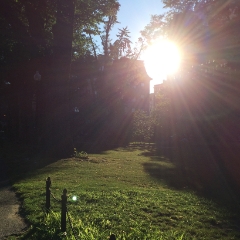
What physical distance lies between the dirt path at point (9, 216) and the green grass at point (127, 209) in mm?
190

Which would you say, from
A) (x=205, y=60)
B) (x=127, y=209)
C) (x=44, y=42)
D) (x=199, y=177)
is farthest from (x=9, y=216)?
(x=205, y=60)

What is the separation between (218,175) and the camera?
1504 cm

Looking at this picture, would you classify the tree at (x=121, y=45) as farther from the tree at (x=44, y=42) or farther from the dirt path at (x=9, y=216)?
the dirt path at (x=9, y=216)

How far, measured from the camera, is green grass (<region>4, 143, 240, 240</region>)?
6699 millimetres

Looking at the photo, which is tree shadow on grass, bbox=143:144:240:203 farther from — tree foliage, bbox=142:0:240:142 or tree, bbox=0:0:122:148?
tree, bbox=0:0:122:148

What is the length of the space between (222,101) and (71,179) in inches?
596

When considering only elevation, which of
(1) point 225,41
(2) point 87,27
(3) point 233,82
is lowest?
(3) point 233,82

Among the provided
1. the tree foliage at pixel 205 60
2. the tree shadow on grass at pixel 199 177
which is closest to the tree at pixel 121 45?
the tree foliage at pixel 205 60

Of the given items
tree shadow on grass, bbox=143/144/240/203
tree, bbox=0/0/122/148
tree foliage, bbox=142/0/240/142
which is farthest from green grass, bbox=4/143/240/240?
tree foliage, bbox=142/0/240/142

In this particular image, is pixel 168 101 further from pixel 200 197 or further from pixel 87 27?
pixel 200 197

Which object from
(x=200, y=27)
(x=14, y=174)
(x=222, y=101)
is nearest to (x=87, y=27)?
(x=200, y=27)

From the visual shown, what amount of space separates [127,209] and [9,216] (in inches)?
95.2

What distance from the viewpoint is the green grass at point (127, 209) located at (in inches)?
264

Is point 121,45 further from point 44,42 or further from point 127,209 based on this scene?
point 127,209
